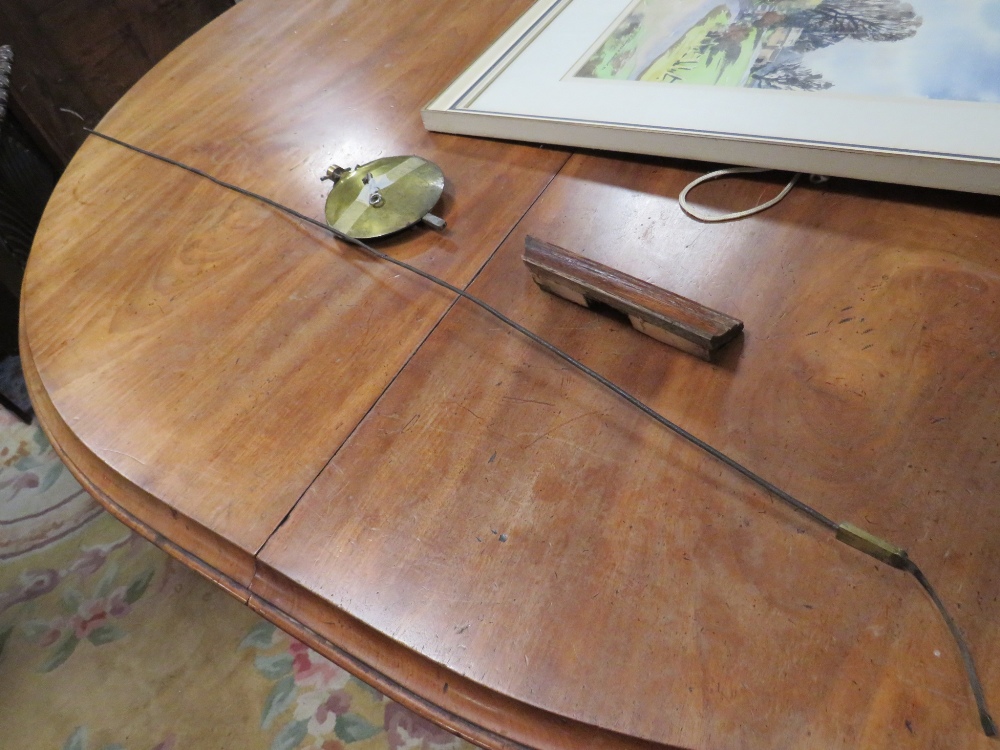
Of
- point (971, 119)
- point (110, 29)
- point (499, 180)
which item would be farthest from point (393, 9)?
point (110, 29)

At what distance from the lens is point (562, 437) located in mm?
407

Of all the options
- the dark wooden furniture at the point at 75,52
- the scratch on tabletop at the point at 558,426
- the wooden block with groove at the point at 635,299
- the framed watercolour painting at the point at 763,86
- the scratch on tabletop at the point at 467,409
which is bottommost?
the scratch on tabletop at the point at 558,426

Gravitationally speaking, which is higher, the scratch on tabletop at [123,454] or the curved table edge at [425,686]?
the scratch on tabletop at [123,454]

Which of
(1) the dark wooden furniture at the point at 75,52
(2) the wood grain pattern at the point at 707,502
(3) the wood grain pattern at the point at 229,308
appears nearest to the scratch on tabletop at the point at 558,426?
(2) the wood grain pattern at the point at 707,502

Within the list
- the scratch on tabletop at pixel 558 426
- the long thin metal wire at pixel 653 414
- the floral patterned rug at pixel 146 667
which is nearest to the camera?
the long thin metal wire at pixel 653 414

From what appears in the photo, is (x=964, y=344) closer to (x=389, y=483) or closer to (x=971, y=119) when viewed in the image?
(x=971, y=119)

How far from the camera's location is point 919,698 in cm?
29

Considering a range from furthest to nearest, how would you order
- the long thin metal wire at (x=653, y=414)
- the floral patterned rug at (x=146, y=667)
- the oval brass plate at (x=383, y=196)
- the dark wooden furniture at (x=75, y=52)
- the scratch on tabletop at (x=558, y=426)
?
1. the dark wooden furniture at (x=75, y=52)
2. the floral patterned rug at (x=146, y=667)
3. the oval brass plate at (x=383, y=196)
4. the scratch on tabletop at (x=558, y=426)
5. the long thin metal wire at (x=653, y=414)

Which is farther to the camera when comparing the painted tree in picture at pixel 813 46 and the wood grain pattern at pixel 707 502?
the painted tree in picture at pixel 813 46

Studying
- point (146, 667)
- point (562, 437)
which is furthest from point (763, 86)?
point (146, 667)

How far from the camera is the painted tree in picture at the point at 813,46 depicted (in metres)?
0.47

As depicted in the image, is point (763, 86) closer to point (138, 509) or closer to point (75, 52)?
point (138, 509)

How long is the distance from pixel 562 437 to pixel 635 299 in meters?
0.10

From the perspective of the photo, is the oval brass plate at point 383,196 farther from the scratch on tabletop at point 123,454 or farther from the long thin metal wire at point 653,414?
the scratch on tabletop at point 123,454
